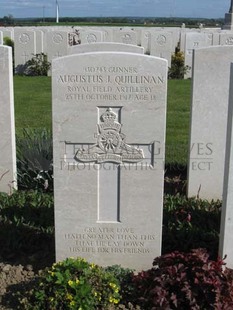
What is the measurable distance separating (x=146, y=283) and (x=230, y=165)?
3.27ft

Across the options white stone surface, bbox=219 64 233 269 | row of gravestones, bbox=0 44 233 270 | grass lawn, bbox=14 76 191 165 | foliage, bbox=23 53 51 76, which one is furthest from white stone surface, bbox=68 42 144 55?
foliage, bbox=23 53 51 76

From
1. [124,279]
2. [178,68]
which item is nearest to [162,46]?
[178,68]

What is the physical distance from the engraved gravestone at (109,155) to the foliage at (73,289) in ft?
1.22

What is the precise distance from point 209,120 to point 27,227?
84.3 inches

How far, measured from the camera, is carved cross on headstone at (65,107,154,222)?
3.63m

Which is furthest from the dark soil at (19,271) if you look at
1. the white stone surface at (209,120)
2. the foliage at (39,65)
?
the foliage at (39,65)

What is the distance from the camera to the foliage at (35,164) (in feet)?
18.8


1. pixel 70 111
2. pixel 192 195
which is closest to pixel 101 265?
pixel 70 111

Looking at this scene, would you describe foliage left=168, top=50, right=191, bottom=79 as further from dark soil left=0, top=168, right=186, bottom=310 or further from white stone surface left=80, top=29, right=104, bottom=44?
dark soil left=0, top=168, right=186, bottom=310

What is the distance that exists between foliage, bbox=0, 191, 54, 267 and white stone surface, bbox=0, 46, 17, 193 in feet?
0.71

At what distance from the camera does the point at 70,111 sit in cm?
358

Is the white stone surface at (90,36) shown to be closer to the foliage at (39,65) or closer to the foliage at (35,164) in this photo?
the foliage at (39,65)

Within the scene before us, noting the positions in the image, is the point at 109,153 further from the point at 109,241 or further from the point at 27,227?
the point at 27,227

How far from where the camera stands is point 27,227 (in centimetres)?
459
